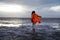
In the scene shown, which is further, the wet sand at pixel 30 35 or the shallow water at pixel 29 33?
the shallow water at pixel 29 33

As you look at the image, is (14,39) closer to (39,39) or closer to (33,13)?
(39,39)

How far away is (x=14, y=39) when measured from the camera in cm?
1600

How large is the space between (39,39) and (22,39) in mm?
1458

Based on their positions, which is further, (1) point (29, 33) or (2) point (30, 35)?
(1) point (29, 33)

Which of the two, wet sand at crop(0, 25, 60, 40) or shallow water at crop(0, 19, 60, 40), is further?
shallow water at crop(0, 19, 60, 40)

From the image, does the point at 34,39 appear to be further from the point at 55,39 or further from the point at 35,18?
the point at 35,18

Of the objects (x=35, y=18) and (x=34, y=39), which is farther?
(x=35, y=18)

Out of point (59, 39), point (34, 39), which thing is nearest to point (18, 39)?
point (34, 39)

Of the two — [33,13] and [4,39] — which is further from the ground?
[33,13]

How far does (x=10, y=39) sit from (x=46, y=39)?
9.84ft

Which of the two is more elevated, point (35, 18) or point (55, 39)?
point (35, 18)

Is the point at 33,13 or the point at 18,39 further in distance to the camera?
the point at 33,13

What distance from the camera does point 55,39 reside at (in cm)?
1617

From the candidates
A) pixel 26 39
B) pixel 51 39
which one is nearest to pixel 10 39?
pixel 26 39
